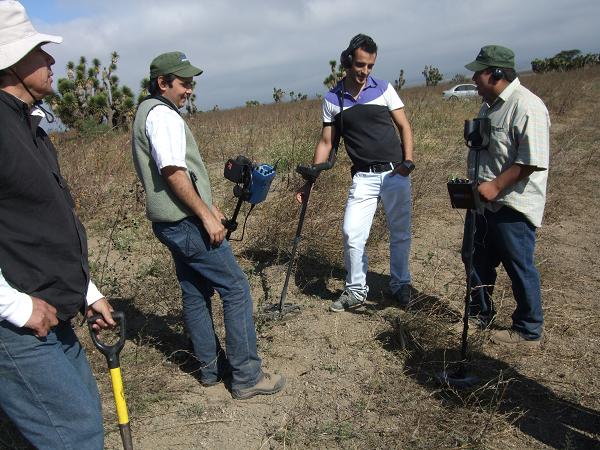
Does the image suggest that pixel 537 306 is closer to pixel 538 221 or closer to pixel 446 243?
pixel 538 221

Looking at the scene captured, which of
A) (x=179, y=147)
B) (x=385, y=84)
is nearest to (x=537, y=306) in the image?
(x=385, y=84)

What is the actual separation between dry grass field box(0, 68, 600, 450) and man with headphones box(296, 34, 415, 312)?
46cm

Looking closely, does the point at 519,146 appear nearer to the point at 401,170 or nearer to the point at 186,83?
the point at 401,170

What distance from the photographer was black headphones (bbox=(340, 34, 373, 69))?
3.78m

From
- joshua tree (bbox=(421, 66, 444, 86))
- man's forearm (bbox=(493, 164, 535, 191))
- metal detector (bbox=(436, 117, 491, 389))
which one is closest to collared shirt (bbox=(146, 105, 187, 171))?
metal detector (bbox=(436, 117, 491, 389))

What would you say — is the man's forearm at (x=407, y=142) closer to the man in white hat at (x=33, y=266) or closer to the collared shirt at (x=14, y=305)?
the man in white hat at (x=33, y=266)

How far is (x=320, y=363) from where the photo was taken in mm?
3477

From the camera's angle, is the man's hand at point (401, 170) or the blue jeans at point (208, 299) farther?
the man's hand at point (401, 170)

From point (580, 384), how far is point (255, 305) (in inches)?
94.1

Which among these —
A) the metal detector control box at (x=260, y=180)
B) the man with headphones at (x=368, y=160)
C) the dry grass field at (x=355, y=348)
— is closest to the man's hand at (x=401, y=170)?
the man with headphones at (x=368, y=160)

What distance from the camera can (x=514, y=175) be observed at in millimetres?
3146

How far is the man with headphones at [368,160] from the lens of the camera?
156 inches

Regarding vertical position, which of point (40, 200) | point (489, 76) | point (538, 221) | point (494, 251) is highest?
point (489, 76)

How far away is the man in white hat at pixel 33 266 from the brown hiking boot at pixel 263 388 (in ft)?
4.16
